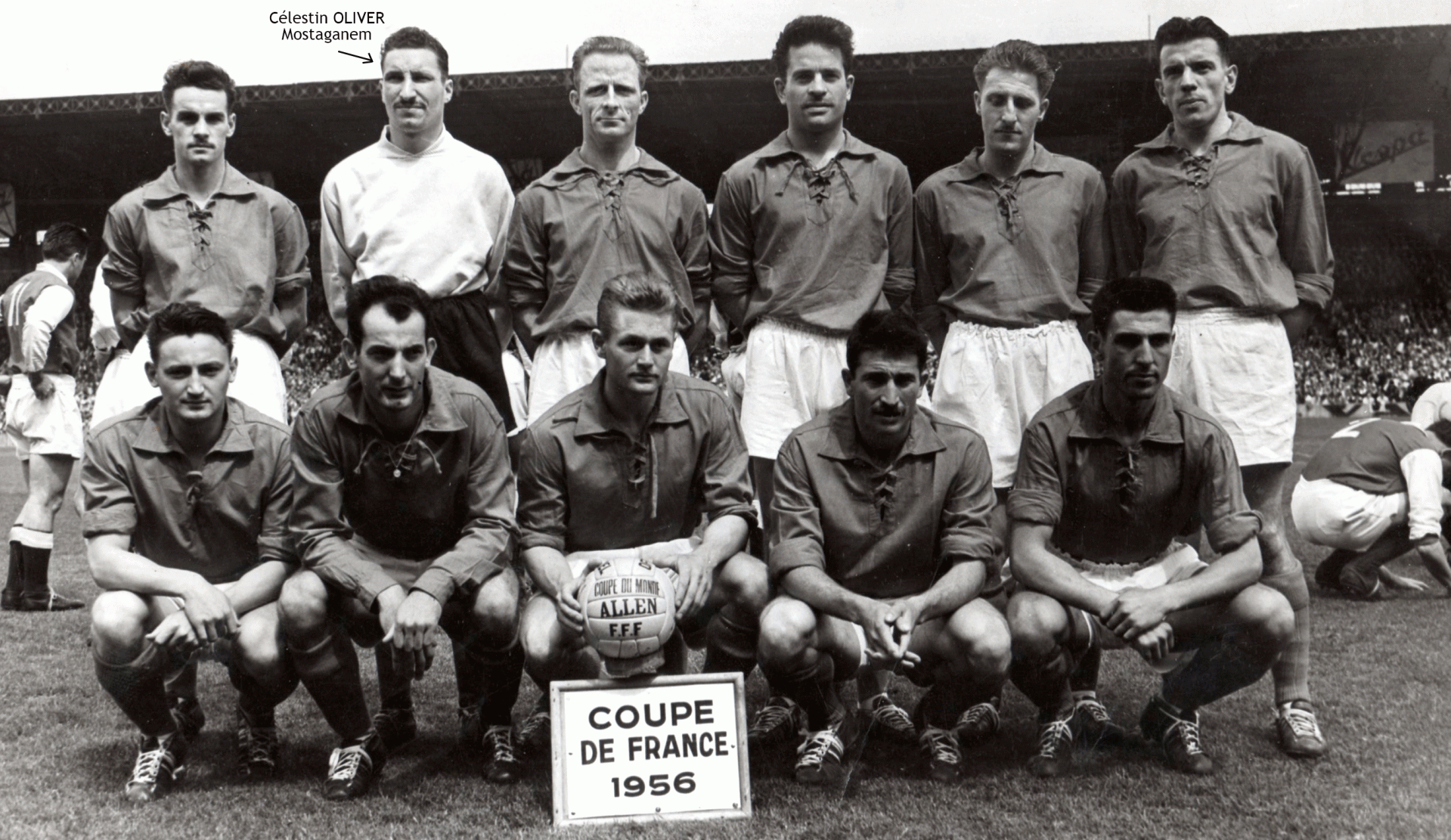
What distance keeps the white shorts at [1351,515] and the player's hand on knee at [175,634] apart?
17.1 ft

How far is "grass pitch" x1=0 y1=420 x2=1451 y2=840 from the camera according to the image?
3.04m

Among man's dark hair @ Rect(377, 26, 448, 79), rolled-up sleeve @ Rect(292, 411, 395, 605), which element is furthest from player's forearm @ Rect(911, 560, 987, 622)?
man's dark hair @ Rect(377, 26, 448, 79)

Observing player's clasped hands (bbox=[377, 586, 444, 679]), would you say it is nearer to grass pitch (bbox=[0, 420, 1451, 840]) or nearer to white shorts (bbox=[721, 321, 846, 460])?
grass pitch (bbox=[0, 420, 1451, 840])

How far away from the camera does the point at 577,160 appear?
430cm

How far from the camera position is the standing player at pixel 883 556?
11.2ft

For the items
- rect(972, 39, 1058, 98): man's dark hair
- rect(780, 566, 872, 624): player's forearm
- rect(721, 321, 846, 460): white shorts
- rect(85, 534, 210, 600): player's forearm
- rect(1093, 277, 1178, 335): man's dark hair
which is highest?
rect(972, 39, 1058, 98): man's dark hair

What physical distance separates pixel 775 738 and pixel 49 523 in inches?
→ 174

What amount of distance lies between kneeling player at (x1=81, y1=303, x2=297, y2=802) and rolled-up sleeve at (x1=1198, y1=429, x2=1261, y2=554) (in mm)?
2661

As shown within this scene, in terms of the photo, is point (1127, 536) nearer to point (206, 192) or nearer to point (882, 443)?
point (882, 443)

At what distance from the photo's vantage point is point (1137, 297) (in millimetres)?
3574

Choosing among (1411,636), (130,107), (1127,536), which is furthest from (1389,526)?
(130,107)

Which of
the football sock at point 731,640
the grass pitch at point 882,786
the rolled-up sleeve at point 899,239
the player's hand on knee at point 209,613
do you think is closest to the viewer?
the grass pitch at point 882,786

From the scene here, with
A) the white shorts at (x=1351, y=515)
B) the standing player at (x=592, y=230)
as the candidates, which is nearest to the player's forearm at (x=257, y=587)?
the standing player at (x=592, y=230)

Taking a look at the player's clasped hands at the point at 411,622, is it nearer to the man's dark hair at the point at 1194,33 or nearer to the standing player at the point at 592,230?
the standing player at the point at 592,230
